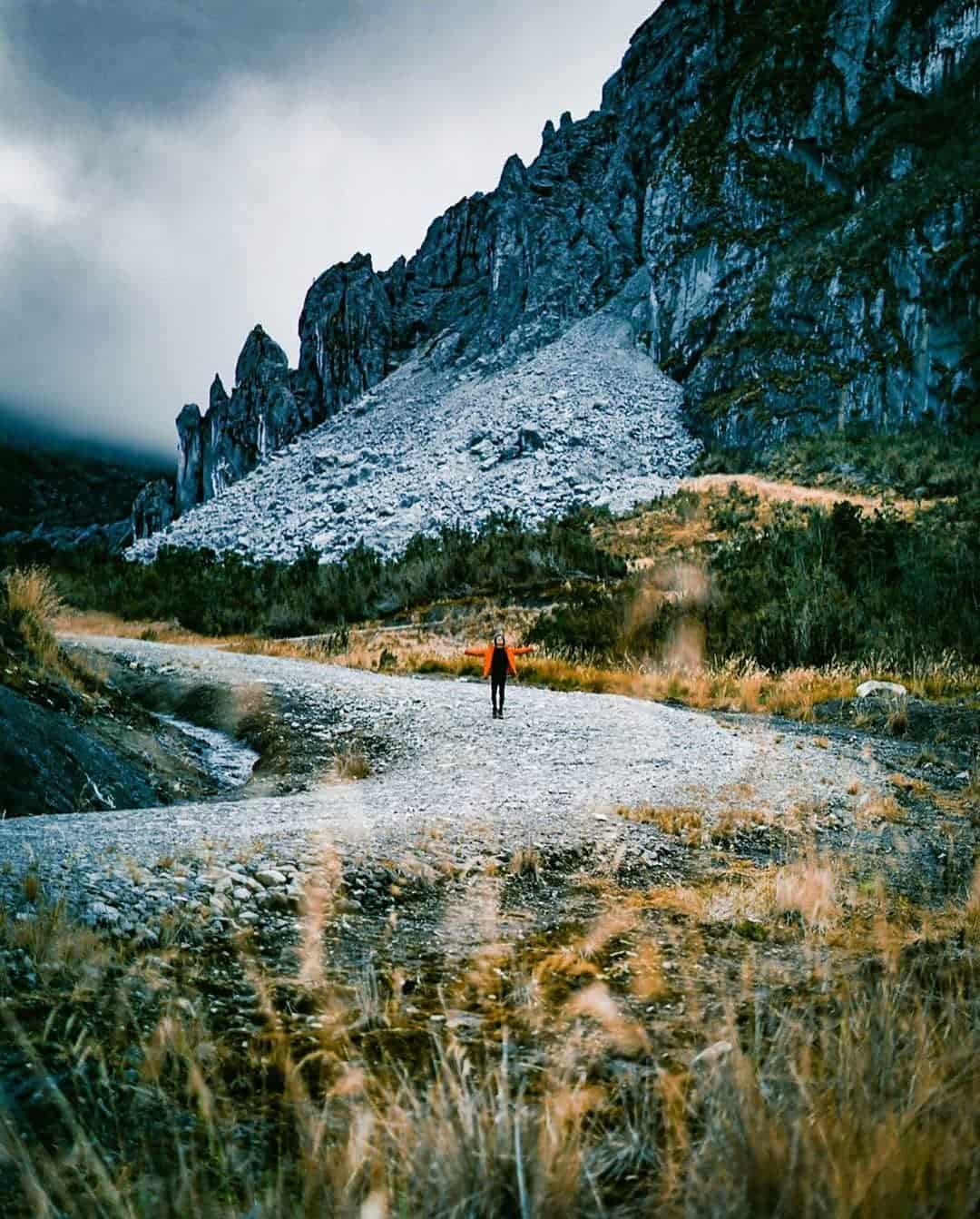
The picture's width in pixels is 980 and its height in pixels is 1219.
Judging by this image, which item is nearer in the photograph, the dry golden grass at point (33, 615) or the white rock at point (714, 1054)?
the white rock at point (714, 1054)

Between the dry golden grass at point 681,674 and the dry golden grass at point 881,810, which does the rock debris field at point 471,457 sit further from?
the dry golden grass at point 881,810

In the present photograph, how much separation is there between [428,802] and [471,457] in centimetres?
3615

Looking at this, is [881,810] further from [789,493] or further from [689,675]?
[789,493]

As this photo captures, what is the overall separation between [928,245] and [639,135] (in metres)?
26.9

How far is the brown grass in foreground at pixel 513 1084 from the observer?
4.45ft

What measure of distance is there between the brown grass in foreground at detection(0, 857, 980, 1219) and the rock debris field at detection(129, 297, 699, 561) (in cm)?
2995

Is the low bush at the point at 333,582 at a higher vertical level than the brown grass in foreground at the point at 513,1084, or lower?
higher

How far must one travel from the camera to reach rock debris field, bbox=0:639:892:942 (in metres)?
3.26

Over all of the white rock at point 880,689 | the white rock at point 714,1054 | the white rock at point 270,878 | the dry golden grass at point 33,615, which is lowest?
the white rock at point 270,878

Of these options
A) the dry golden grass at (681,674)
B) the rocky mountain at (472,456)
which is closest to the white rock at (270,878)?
the dry golden grass at (681,674)

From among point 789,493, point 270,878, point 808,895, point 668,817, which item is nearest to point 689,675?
point 668,817

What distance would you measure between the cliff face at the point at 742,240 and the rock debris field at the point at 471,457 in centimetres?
312

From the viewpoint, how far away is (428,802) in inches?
212

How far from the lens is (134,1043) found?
202 centimetres
